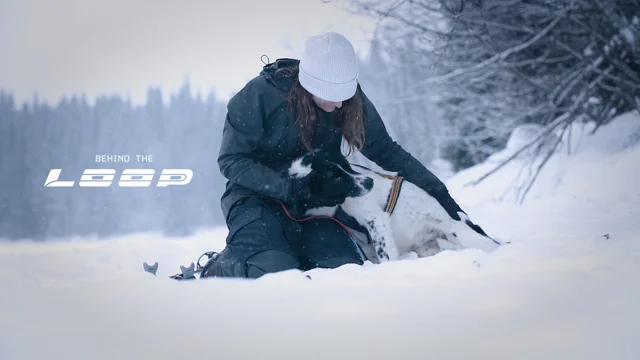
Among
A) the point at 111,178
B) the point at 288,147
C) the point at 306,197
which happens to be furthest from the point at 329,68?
the point at 111,178

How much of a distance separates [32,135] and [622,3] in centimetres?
366

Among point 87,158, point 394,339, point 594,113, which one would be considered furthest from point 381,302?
point 594,113

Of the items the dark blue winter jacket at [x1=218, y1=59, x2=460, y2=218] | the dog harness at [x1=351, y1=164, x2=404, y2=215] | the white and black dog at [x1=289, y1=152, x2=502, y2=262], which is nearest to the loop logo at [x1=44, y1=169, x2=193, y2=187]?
the dark blue winter jacket at [x1=218, y1=59, x2=460, y2=218]

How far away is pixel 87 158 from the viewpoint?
3.33 m

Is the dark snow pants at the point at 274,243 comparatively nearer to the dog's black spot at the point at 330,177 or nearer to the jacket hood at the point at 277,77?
the dog's black spot at the point at 330,177

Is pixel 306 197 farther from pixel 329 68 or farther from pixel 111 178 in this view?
pixel 111 178

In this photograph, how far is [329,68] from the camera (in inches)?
71.3

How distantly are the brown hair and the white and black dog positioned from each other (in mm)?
89

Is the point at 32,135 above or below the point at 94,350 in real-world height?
below

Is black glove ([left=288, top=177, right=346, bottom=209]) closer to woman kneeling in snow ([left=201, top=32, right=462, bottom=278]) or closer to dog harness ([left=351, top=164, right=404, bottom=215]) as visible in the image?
woman kneeling in snow ([left=201, top=32, right=462, bottom=278])

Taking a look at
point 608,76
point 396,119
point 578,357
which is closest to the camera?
point 578,357

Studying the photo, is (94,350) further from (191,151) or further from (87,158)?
(191,151)

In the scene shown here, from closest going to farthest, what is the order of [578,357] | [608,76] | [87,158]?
[578,357] → [87,158] → [608,76]

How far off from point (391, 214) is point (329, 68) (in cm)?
62
